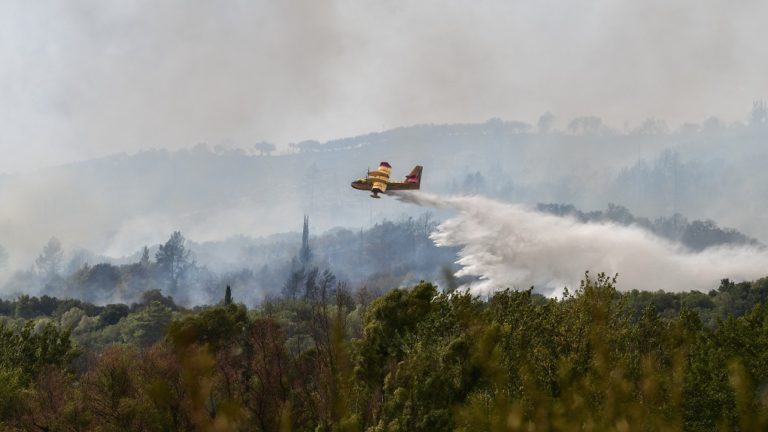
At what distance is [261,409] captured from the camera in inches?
1538

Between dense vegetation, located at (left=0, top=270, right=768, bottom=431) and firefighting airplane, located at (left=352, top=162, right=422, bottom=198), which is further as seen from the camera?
firefighting airplane, located at (left=352, top=162, right=422, bottom=198)

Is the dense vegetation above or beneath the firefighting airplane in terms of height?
beneath

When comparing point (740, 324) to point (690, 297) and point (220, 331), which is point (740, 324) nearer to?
point (220, 331)

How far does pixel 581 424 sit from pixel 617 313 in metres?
→ 14.6

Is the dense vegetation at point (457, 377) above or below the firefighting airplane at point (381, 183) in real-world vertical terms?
below

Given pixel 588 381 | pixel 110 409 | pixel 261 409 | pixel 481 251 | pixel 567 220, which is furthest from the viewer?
pixel 567 220

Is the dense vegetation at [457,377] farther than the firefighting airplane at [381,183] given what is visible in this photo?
No

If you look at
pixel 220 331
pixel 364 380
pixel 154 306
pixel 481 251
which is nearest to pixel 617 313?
pixel 364 380

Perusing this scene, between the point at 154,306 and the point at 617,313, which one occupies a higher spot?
the point at 617,313

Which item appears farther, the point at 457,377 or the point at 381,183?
the point at 381,183

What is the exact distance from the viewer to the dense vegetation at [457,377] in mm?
27875

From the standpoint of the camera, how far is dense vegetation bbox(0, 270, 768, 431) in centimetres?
2788

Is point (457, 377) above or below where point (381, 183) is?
below

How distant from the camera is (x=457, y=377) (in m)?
37.5
